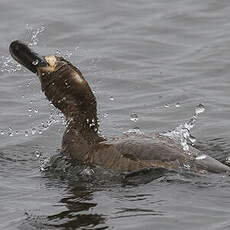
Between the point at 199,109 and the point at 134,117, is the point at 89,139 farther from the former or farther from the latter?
the point at 199,109

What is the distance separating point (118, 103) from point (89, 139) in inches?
103

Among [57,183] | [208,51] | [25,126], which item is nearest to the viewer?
[57,183]

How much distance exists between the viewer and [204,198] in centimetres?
805

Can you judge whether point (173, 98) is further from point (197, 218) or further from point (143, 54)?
point (197, 218)

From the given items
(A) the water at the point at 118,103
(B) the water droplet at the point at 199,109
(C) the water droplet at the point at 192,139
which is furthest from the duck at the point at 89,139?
(B) the water droplet at the point at 199,109

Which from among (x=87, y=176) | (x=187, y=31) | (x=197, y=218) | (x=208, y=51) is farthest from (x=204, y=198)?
(x=187, y=31)

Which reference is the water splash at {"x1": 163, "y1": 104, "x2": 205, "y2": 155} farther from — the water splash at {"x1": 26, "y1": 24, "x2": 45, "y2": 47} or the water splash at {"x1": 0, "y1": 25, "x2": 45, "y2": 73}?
the water splash at {"x1": 26, "y1": 24, "x2": 45, "y2": 47}

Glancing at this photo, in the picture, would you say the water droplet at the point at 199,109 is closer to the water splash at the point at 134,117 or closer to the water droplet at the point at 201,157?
the water splash at the point at 134,117

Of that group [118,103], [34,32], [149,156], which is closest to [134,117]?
[118,103]

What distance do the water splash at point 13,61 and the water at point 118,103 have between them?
2cm

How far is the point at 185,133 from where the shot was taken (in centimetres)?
1005

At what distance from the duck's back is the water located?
0.37 feet

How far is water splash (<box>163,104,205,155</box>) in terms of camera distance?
9277 mm

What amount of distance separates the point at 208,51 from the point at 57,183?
5.20 metres
